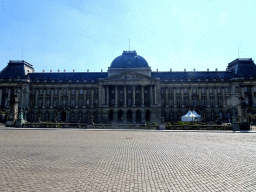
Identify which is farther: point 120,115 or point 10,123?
point 120,115

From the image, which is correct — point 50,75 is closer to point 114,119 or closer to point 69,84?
point 69,84

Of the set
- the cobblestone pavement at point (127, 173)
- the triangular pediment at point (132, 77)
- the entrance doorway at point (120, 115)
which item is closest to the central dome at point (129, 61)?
the triangular pediment at point (132, 77)

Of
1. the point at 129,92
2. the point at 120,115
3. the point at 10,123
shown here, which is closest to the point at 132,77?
the point at 129,92

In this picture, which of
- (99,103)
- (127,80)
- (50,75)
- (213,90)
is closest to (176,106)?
(213,90)

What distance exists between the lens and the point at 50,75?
75.8 meters

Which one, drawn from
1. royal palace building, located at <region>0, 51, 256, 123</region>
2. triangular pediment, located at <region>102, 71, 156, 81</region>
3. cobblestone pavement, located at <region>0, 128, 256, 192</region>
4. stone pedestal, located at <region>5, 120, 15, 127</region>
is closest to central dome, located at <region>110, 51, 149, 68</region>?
royal palace building, located at <region>0, 51, 256, 123</region>

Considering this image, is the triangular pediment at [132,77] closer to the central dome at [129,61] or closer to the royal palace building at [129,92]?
the royal palace building at [129,92]

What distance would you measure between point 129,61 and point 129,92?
11135 millimetres

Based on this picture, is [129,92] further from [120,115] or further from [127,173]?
[127,173]

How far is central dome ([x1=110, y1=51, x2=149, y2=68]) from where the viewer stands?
227 feet

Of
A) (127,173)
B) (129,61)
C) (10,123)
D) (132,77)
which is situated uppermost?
(129,61)

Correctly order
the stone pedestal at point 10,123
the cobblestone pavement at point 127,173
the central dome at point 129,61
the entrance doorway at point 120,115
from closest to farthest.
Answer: the cobblestone pavement at point 127,173 < the stone pedestal at point 10,123 < the entrance doorway at point 120,115 < the central dome at point 129,61

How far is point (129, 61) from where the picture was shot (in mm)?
69438

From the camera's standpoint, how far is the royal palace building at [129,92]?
2621 inches
